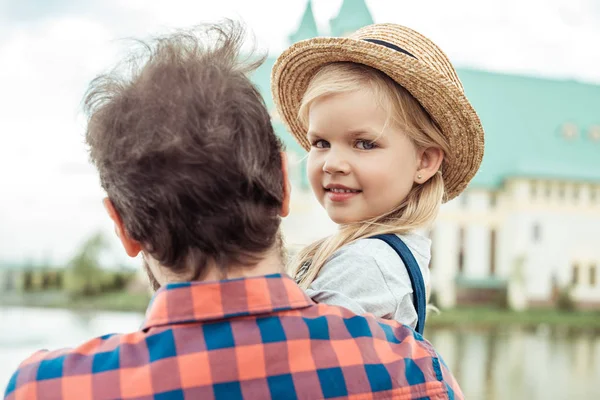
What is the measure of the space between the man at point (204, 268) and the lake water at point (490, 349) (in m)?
6.31

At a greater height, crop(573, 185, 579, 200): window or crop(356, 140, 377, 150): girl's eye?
crop(356, 140, 377, 150): girl's eye

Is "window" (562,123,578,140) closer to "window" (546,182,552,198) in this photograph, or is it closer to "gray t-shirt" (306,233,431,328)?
"window" (546,182,552,198)

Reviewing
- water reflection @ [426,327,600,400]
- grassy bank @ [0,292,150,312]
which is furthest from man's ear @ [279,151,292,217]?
grassy bank @ [0,292,150,312]

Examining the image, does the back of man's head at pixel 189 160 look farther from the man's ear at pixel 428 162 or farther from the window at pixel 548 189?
the window at pixel 548 189

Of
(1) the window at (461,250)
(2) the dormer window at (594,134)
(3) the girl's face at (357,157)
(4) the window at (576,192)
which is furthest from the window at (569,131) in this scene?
(3) the girl's face at (357,157)

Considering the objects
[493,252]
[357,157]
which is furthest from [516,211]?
[357,157]

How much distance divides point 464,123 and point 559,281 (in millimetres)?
11408

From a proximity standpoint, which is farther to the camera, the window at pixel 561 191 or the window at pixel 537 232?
the window at pixel 561 191

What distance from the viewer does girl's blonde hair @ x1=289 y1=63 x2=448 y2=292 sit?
89cm

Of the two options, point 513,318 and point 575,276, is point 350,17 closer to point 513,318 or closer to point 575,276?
point 513,318

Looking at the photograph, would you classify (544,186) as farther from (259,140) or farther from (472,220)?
(259,140)

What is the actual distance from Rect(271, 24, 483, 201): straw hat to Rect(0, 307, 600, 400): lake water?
20.0 ft

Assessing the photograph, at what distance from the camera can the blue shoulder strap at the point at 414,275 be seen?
2.66 feet

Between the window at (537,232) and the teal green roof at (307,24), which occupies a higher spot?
the teal green roof at (307,24)
